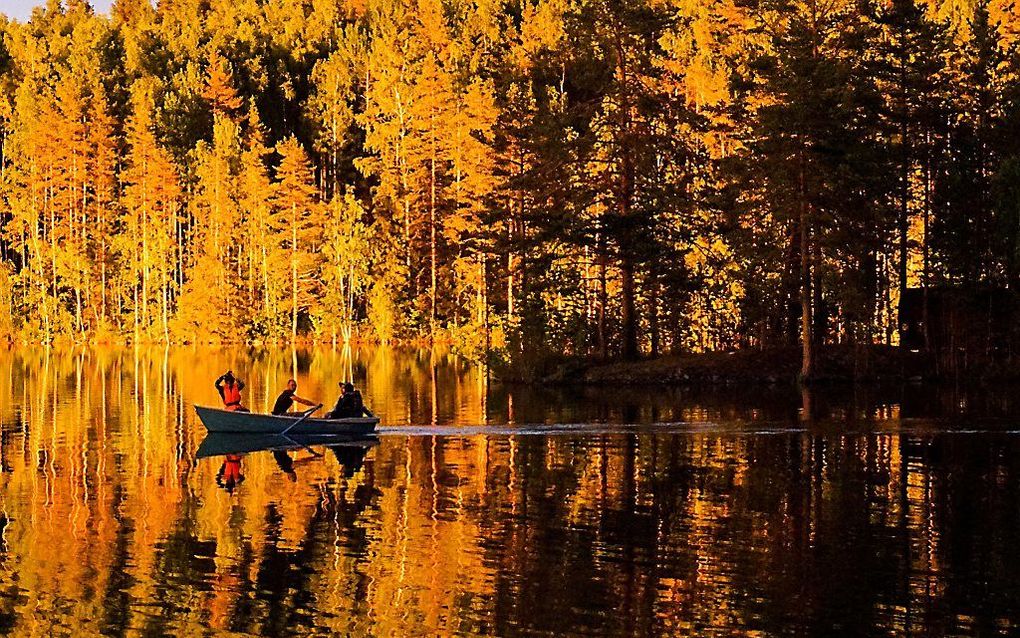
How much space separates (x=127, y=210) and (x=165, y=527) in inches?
3682

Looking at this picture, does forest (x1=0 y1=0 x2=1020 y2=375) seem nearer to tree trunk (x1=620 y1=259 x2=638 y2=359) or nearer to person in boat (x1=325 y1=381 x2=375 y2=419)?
tree trunk (x1=620 y1=259 x2=638 y2=359)

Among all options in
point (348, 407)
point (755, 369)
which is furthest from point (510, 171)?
point (348, 407)

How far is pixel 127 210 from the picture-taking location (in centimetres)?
11406

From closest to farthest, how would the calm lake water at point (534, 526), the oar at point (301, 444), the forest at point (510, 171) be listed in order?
1. the calm lake water at point (534, 526)
2. the oar at point (301, 444)
3. the forest at point (510, 171)

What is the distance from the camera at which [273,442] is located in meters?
38.3

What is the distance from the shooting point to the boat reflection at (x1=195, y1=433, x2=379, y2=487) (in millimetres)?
32125

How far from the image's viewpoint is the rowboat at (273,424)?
38.0 m

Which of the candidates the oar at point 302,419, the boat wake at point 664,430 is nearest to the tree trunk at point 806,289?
the boat wake at point 664,430

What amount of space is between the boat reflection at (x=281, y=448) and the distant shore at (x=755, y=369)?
68.3ft

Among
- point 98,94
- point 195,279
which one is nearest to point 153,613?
point 195,279

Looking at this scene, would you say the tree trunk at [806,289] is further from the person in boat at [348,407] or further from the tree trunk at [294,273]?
the tree trunk at [294,273]

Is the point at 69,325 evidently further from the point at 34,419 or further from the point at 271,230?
the point at 34,419

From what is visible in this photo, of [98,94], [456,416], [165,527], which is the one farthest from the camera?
[98,94]

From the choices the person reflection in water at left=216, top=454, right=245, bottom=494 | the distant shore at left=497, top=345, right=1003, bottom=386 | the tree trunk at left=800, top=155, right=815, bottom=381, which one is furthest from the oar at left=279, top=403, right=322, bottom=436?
the tree trunk at left=800, top=155, right=815, bottom=381
